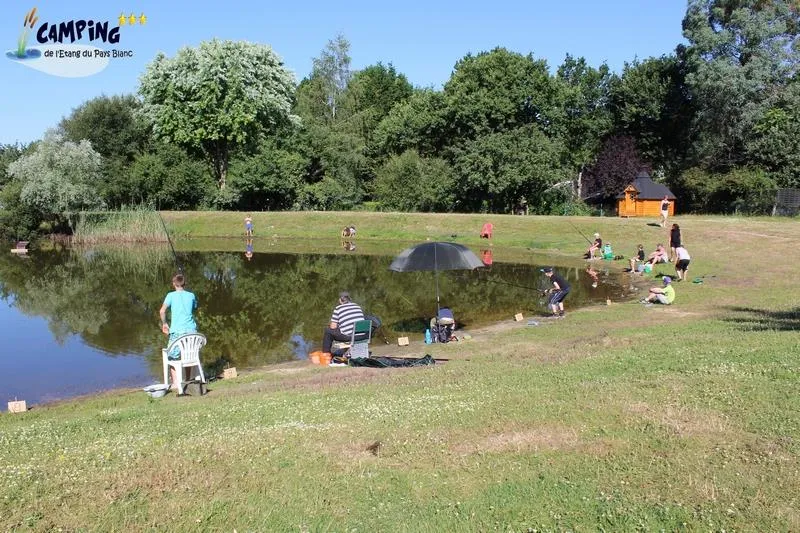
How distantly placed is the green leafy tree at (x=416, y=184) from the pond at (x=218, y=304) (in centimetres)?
2021

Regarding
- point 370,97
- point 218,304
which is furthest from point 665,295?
point 370,97

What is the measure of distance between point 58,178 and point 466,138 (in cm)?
3488

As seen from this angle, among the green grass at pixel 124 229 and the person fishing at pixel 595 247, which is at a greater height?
the green grass at pixel 124 229

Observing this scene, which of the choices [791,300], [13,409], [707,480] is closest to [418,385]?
[707,480]

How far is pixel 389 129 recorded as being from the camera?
68.4 metres

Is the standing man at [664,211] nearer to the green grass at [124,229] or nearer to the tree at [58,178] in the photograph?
the green grass at [124,229]

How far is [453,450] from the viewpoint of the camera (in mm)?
7398

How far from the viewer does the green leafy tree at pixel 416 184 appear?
61031 mm

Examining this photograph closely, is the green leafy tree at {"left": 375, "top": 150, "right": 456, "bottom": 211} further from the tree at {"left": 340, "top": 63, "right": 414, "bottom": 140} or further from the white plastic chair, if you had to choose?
the white plastic chair

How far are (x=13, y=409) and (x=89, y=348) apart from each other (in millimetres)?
6784

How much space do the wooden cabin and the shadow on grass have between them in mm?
36404

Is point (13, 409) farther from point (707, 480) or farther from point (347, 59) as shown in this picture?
point (347, 59)

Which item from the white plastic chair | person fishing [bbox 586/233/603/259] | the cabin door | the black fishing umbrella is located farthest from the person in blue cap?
the cabin door

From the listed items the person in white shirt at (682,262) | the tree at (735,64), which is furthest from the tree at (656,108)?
the person in white shirt at (682,262)
